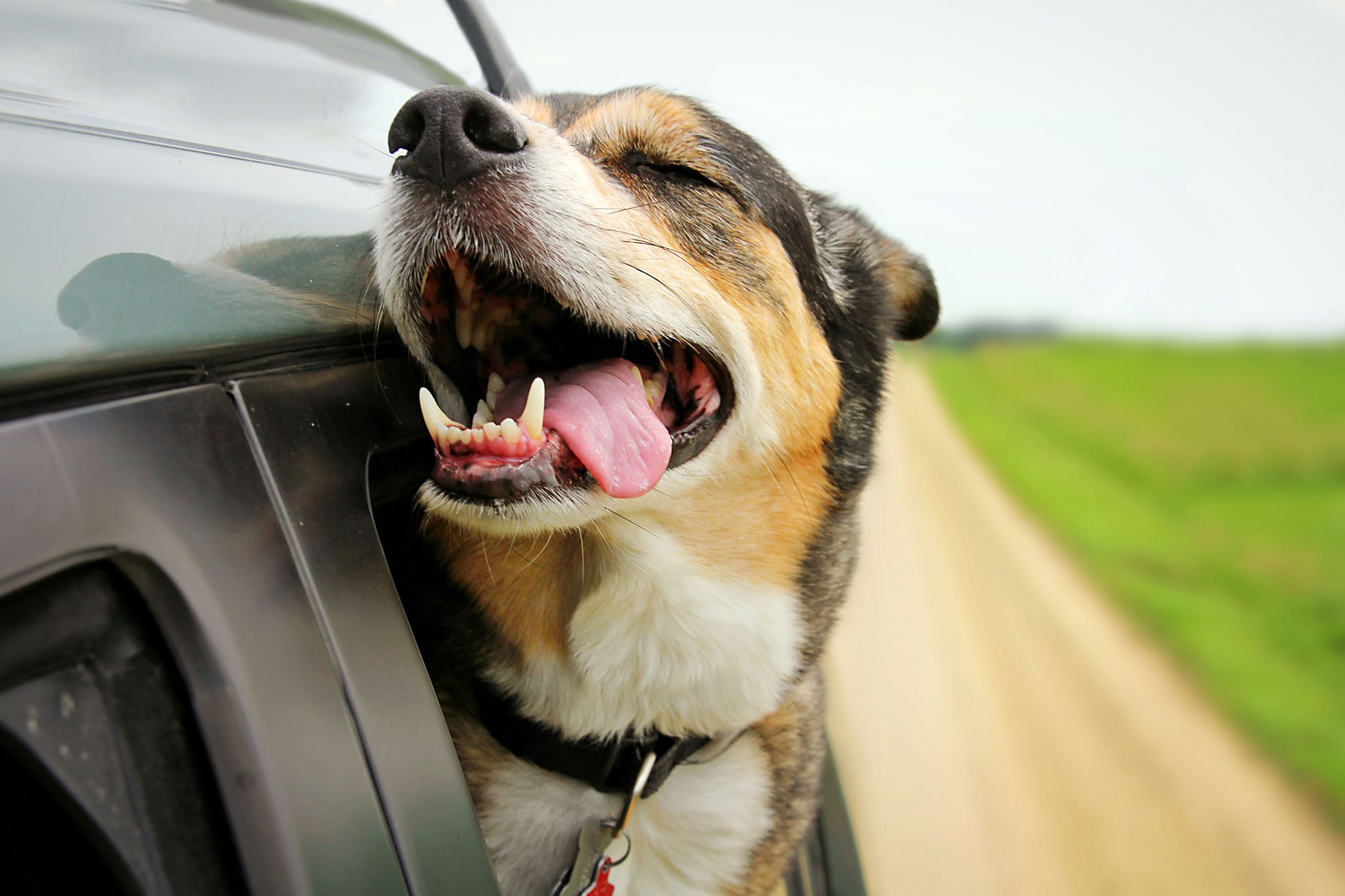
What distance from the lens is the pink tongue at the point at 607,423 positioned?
153 centimetres

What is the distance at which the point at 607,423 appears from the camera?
5.24ft

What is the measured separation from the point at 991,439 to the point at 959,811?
72.0 feet

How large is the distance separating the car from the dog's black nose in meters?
0.23

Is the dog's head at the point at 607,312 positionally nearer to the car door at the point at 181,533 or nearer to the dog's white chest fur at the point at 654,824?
the car door at the point at 181,533

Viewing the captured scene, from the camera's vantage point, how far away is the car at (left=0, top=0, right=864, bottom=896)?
0.78 m

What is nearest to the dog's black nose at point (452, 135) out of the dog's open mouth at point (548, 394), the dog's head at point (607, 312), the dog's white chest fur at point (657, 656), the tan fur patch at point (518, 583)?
the dog's head at point (607, 312)

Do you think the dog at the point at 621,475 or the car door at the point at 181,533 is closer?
the car door at the point at 181,533

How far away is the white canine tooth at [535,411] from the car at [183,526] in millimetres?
194

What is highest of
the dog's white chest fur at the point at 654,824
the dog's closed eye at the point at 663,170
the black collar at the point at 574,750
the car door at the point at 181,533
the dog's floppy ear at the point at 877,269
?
the dog's closed eye at the point at 663,170

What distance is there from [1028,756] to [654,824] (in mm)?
6467

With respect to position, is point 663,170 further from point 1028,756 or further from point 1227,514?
point 1227,514

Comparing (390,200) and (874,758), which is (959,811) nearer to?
(874,758)

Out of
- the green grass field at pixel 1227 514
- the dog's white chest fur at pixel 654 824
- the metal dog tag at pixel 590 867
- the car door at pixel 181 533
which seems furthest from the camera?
the green grass field at pixel 1227 514

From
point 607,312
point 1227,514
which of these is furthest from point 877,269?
point 1227,514
